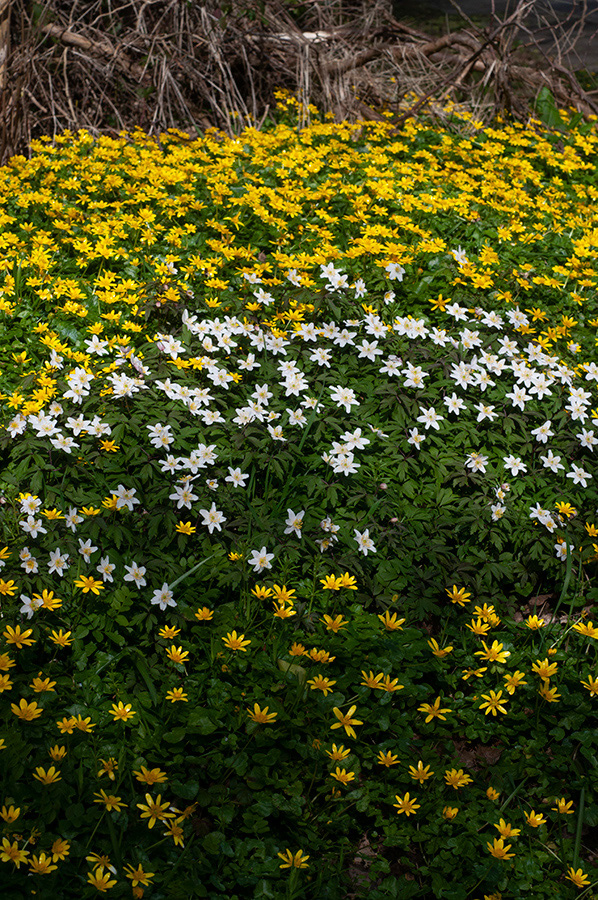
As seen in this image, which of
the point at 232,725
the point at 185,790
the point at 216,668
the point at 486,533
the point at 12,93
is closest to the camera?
the point at 185,790

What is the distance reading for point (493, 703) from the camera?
229 centimetres

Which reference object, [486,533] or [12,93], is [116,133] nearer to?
[12,93]

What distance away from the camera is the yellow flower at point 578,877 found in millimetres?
1899

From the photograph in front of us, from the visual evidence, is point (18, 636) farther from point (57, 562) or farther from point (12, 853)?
point (12, 853)

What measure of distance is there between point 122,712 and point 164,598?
384 millimetres

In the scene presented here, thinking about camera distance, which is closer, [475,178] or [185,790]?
[185,790]

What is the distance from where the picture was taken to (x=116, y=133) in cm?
583

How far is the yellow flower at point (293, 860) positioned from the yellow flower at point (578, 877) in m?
0.69

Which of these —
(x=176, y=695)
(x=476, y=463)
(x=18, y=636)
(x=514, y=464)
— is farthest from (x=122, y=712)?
(x=514, y=464)

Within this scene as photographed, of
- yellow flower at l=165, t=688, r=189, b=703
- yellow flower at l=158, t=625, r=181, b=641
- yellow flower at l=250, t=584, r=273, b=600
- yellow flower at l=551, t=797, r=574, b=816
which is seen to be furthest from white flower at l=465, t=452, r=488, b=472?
yellow flower at l=165, t=688, r=189, b=703

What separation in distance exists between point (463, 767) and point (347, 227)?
308 centimetres

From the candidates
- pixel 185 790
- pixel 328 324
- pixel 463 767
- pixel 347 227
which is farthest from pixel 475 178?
pixel 185 790

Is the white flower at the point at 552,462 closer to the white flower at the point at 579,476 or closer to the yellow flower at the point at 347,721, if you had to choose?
the white flower at the point at 579,476

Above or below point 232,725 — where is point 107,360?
above
